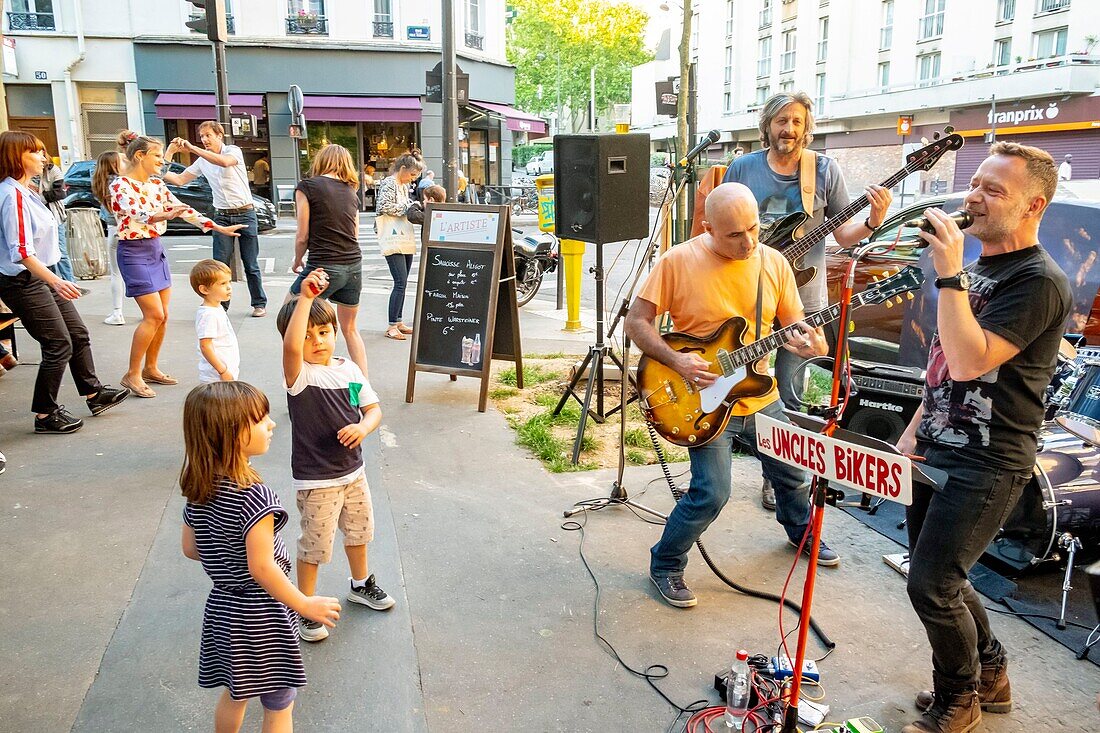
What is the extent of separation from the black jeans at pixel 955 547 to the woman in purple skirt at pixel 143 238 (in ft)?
17.7

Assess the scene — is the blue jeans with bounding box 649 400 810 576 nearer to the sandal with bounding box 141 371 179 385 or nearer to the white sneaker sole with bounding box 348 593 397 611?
the white sneaker sole with bounding box 348 593 397 611

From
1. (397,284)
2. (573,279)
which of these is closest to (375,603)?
(397,284)

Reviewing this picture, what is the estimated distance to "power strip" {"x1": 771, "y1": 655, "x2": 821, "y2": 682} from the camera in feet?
9.65

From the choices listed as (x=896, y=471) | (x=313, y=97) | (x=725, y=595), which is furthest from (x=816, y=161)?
(x=313, y=97)

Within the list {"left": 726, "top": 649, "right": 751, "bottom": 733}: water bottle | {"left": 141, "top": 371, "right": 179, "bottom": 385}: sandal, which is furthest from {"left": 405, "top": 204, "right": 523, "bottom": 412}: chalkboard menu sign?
{"left": 726, "top": 649, "right": 751, "bottom": 733}: water bottle

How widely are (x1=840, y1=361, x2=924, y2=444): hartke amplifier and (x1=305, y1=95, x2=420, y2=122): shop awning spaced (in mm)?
23349

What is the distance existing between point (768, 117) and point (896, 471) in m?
2.45

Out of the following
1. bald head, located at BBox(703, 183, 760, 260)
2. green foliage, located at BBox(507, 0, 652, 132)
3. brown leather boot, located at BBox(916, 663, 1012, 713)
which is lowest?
brown leather boot, located at BBox(916, 663, 1012, 713)

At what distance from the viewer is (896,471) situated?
2137 mm

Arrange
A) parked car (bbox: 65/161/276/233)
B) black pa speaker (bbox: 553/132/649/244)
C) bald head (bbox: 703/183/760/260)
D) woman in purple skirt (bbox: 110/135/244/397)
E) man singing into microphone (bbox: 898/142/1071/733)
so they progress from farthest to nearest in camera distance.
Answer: parked car (bbox: 65/161/276/233), woman in purple skirt (bbox: 110/135/244/397), black pa speaker (bbox: 553/132/649/244), bald head (bbox: 703/183/760/260), man singing into microphone (bbox: 898/142/1071/733)

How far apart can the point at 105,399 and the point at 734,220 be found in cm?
472

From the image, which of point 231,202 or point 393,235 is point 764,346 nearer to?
point 393,235

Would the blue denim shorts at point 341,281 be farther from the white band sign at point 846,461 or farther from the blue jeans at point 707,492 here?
the white band sign at point 846,461

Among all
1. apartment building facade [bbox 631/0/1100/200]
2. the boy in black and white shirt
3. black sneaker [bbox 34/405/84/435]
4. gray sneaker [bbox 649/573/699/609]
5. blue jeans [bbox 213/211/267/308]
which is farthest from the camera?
apartment building facade [bbox 631/0/1100/200]
